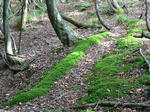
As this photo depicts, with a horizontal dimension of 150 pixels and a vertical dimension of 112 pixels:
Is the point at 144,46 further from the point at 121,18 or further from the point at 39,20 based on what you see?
the point at 39,20

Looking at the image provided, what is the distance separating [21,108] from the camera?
253 inches

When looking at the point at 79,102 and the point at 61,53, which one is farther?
the point at 61,53

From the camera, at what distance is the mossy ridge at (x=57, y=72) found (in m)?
7.23

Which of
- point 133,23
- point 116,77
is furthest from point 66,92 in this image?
point 133,23

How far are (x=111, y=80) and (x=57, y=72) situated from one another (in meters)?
2.85

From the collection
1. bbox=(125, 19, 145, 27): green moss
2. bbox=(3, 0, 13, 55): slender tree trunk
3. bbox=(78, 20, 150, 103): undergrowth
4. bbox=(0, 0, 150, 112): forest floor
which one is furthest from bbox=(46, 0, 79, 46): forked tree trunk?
bbox=(125, 19, 145, 27): green moss

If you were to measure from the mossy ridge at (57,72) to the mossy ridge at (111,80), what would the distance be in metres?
1.32

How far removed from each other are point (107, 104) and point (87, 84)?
2.13 m

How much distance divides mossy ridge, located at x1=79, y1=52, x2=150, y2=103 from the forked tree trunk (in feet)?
10.3

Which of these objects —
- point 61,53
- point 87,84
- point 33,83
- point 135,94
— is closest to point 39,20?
point 61,53

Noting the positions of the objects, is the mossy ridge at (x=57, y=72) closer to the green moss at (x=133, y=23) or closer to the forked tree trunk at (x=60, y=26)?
the forked tree trunk at (x=60, y=26)

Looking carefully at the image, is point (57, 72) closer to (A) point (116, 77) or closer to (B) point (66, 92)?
(B) point (66, 92)

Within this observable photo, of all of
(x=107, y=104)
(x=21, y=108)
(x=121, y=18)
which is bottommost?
(x=21, y=108)

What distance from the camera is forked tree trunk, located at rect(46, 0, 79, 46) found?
11.0 meters
